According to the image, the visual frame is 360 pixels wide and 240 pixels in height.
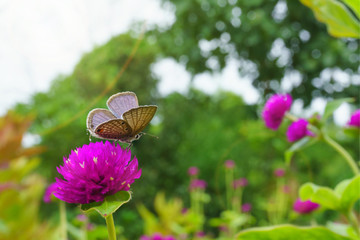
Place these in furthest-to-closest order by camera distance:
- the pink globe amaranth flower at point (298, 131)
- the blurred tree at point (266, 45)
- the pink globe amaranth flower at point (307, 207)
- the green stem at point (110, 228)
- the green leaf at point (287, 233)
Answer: the blurred tree at point (266, 45), the pink globe amaranth flower at point (307, 207), the pink globe amaranth flower at point (298, 131), the green leaf at point (287, 233), the green stem at point (110, 228)

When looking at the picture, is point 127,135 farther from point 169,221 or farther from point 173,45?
point 173,45

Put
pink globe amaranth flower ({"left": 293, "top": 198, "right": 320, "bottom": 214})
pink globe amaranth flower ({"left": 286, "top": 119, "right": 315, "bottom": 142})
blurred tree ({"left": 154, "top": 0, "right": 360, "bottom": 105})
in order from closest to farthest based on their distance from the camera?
pink globe amaranth flower ({"left": 286, "top": 119, "right": 315, "bottom": 142})
pink globe amaranth flower ({"left": 293, "top": 198, "right": 320, "bottom": 214})
blurred tree ({"left": 154, "top": 0, "right": 360, "bottom": 105})

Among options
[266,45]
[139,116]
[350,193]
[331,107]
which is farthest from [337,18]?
[266,45]

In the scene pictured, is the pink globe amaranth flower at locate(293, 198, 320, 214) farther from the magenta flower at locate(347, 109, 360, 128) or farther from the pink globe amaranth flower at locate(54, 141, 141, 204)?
the pink globe amaranth flower at locate(54, 141, 141, 204)

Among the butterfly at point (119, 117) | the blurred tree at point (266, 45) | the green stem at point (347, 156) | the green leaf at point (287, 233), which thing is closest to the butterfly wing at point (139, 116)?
the butterfly at point (119, 117)

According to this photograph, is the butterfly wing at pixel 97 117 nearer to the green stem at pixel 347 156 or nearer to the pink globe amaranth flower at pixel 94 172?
the pink globe amaranth flower at pixel 94 172

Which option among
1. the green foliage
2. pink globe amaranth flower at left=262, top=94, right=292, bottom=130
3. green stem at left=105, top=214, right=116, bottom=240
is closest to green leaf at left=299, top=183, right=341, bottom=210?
the green foliage
